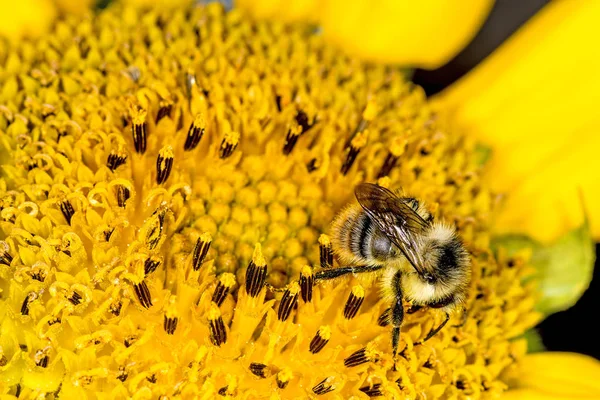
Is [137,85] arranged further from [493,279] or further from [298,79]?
[493,279]

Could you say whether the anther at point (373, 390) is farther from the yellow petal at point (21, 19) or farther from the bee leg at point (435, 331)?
the yellow petal at point (21, 19)

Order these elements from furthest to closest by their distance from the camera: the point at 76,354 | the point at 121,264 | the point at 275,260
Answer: the point at 275,260 < the point at 121,264 < the point at 76,354

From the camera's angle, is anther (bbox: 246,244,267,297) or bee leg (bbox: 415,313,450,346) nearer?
anther (bbox: 246,244,267,297)

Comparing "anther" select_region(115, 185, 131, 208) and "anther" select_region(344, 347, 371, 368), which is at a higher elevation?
"anther" select_region(115, 185, 131, 208)

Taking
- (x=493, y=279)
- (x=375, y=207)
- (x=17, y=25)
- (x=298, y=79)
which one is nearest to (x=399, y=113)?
(x=298, y=79)

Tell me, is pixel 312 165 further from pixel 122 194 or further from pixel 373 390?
pixel 373 390

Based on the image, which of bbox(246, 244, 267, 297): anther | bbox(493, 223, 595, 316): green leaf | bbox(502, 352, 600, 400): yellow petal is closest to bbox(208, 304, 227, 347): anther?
bbox(246, 244, 267, 297): anther

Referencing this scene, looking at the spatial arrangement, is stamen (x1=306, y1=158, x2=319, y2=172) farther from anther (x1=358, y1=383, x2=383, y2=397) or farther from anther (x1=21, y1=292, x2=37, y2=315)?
anther (x1=21, y1=292, x2=37, y2=315)

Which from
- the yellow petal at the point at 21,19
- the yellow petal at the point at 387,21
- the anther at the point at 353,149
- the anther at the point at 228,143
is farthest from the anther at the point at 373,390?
the yellow petal at the point at 21,19
